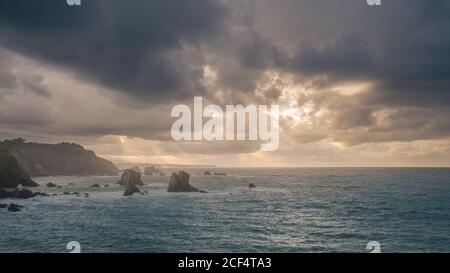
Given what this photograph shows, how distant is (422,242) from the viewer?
3916cm

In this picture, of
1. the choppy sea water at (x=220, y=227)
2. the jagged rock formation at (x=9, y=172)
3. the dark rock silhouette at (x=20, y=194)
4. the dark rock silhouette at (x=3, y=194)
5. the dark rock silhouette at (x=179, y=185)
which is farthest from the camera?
the dark rock silhouette at (x=179, y=185)

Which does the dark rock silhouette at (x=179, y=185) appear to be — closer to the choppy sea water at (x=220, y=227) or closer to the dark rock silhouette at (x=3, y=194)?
the choppy sea water at (x=220, y=227)

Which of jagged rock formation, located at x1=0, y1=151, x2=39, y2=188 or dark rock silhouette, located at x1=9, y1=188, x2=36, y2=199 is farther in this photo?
jagged rock formation, located at x1=0, y1=151, x2=39, y2=188

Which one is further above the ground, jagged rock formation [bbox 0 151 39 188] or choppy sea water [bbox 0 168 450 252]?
jagged rock formation [bbox 0 151 39 188]

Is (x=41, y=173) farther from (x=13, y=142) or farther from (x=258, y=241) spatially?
(x=258, y=241)

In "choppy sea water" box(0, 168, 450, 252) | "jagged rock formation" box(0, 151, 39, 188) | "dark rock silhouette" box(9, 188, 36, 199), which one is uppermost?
"jagged rock formation" box(0, 151, 39, 188)

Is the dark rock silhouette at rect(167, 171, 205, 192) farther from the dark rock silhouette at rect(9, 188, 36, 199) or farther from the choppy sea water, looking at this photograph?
the dark rock silhouette at rect(9, 188, 36, 199)

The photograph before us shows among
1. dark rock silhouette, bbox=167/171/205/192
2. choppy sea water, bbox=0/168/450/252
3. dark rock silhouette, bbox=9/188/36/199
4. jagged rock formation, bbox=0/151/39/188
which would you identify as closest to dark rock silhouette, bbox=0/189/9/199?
dark rock silhouette, bbox=9/188/36/199

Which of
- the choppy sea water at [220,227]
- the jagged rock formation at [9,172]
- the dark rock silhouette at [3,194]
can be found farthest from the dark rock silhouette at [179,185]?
the jagged rock formation at [9,172]

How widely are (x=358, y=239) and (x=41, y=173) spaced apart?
571 feet

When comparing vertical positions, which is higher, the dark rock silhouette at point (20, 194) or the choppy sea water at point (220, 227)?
the dark rock silhouette at point (20, 194)
